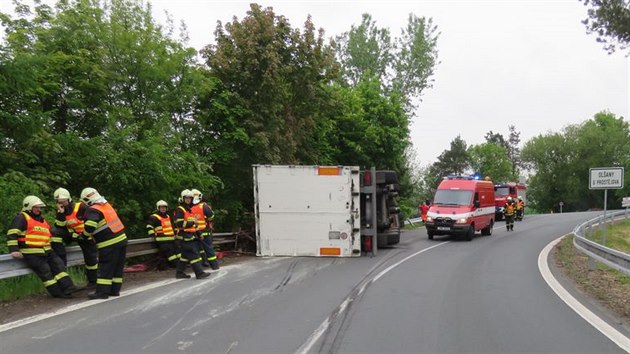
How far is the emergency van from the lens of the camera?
19672 mm

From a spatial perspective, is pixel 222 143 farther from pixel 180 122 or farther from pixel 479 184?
pixel 479 184

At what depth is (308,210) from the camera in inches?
545

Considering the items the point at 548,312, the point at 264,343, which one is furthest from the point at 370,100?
the point at 264,343

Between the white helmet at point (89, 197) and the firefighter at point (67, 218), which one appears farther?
the firefighter at point (67, 218)

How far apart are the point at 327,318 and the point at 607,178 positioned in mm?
12755

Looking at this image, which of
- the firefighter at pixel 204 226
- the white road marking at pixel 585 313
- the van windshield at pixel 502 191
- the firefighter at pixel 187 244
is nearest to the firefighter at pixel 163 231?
the firefighter at pixel 204 226

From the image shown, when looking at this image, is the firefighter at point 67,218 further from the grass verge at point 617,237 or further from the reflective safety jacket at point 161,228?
the grass verge at point 617,237

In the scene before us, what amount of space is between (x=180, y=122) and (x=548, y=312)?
1205 cm

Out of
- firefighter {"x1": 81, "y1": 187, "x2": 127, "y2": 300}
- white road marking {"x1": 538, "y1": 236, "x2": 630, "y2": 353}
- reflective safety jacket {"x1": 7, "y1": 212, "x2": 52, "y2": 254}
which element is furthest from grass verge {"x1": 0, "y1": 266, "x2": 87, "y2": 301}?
white road marking {"x1": 538, "y1": 236, "x2": 630, "y2": 353}

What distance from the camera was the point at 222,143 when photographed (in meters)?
16.8

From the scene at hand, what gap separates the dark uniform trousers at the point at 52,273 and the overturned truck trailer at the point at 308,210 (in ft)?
21.3

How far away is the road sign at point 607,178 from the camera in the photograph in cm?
1568

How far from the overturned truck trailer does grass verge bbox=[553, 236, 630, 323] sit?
534cm

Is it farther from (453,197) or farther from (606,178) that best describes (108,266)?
(453,197)
